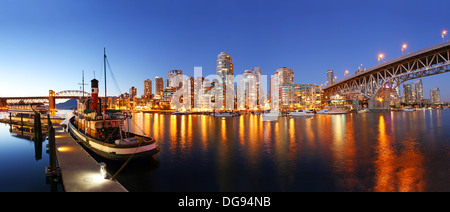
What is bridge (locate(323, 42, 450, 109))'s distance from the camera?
6672 cm

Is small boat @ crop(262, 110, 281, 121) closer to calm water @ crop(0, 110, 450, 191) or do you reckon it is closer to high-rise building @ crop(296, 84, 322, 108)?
calm water @ crop(0, 110, 450, 191)

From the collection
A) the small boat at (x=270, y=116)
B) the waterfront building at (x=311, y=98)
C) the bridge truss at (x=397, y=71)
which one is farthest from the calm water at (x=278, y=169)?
the waterfront building at (x=311, y=98)

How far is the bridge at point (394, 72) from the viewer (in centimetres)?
6672

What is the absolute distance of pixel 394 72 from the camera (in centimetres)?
8488

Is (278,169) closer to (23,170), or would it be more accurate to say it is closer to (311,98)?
(23,170)

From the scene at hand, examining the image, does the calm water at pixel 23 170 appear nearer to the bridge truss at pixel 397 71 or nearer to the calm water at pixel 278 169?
the calm water at pixel 278 169

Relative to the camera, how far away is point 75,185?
995cm

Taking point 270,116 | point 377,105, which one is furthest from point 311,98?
point 270,116

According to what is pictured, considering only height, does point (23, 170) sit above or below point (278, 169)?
below

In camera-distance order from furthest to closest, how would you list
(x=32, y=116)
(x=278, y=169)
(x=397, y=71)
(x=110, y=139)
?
(x=397, y=71) < (x=32, y=116) < (x=110, y=139) < (x=278, y=169)

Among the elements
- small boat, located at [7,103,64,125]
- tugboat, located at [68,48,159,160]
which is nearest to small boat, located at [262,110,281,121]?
tugboat, located at [68,48,159,160]

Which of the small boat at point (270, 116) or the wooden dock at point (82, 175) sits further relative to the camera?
the small boat at point (270, 116)
